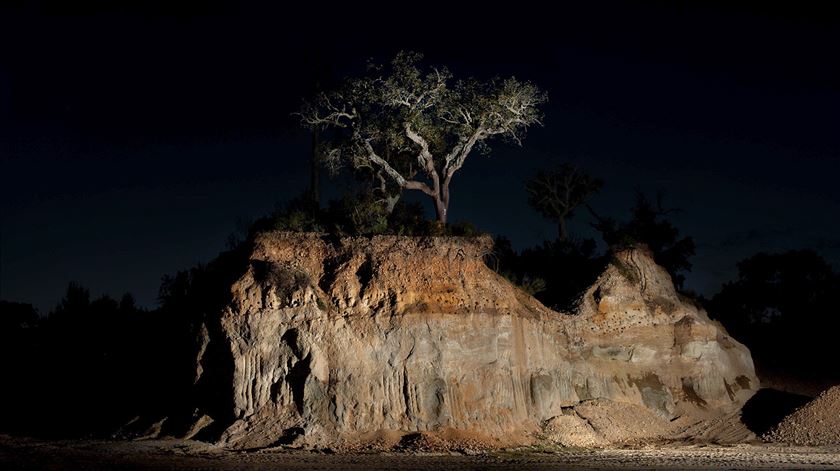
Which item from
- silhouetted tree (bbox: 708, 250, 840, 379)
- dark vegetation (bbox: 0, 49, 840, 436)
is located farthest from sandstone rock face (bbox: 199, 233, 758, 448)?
silhouetted tree (bbox: 708, 250, 840, 379)

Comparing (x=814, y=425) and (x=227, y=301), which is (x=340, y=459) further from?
(x=814, y=425)

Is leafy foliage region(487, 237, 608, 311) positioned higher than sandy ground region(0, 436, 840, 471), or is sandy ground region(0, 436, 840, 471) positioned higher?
leafy foliage region(487, 237, 608, 311)

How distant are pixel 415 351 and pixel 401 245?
172 inches

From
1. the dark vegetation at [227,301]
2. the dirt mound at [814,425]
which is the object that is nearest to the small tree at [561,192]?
the dark vegetation at [227,301]

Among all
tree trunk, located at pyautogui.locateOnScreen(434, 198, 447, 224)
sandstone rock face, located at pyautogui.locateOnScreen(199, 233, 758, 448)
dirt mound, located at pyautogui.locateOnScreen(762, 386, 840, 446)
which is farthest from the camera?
tree trunk, located at pyautogui.locateOnScreen(434, 198, 447, 224)

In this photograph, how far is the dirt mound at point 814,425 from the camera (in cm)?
3834

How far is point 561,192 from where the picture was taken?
5294cm

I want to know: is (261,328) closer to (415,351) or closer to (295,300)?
(295,300)

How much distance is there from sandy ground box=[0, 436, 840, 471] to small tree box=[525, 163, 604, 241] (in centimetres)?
1995

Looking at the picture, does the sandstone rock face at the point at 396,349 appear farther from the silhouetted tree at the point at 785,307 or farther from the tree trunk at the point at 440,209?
the silhouetted tree at the point at 785,307

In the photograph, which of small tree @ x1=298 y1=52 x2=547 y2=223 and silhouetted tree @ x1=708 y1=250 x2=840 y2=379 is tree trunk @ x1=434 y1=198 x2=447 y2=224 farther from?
silhouetted tree @ x1=708 y1=250 x2=840 y2=379

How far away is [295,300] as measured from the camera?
113 feet

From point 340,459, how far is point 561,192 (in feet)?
89.4

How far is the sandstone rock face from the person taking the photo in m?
33.3
